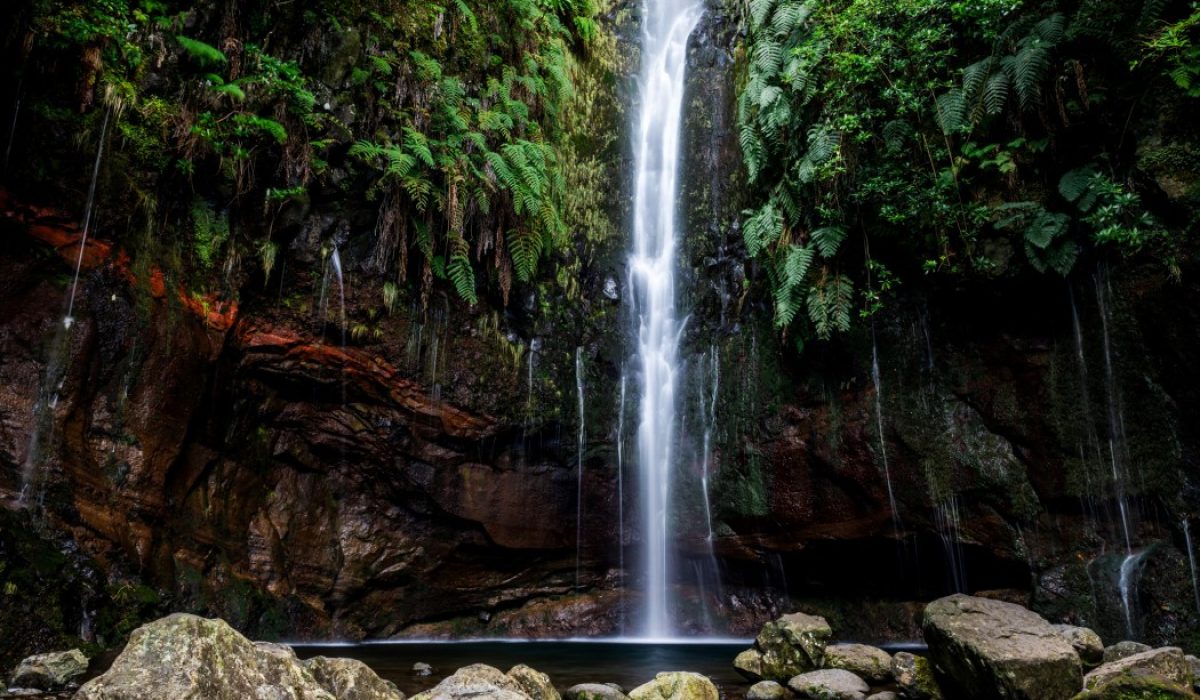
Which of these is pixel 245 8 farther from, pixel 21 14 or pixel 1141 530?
pixel 1141 530

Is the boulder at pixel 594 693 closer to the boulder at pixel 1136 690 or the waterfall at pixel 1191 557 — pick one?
the boulder at pixel 1136 690

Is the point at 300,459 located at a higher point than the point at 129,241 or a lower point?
lower

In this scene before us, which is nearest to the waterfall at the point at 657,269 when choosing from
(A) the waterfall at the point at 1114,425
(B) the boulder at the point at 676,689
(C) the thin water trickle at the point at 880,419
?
(C) the thin water trickle at the point at 880,419

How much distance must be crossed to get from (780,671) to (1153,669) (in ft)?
9.16

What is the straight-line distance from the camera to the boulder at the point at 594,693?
4.99 metres

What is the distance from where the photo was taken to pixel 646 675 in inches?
265

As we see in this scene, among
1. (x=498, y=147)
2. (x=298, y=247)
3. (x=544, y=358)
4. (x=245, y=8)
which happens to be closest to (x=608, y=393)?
(x=544, y=358)

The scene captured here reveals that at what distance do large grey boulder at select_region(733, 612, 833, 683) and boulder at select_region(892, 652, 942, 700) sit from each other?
2.30ft

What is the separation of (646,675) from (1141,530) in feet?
21.0

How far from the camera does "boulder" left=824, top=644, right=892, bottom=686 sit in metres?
5.87

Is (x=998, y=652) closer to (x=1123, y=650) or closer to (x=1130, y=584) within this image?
(x=1123, y=650)

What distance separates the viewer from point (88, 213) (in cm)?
720

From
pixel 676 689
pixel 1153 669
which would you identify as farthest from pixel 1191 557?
pixel 676 689

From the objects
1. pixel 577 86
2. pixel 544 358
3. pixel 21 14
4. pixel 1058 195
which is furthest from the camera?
pixel 577 86
